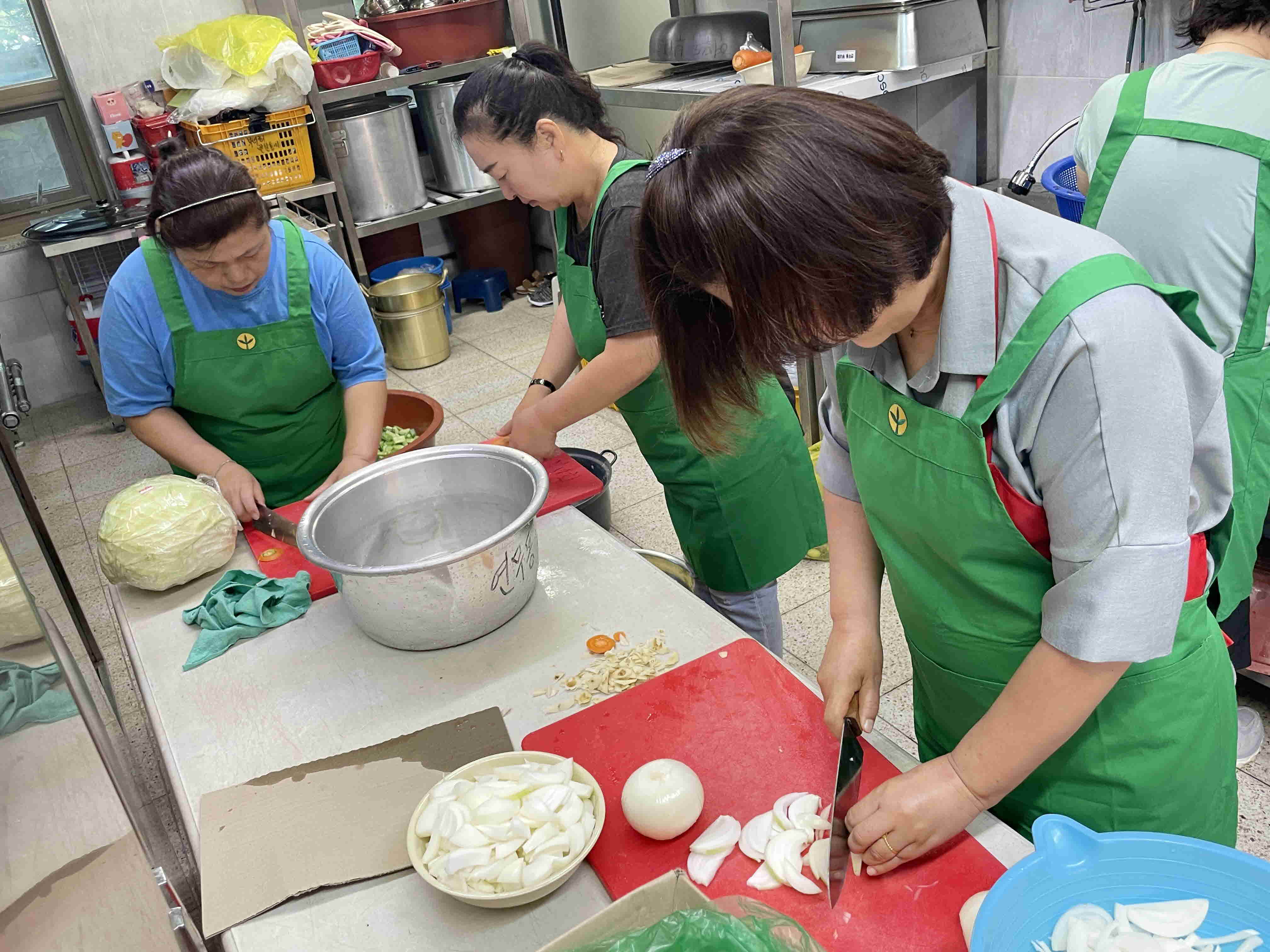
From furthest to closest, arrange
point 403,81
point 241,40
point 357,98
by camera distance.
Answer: point 357,98
point 403,81
point 241,40

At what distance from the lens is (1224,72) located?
1.62m

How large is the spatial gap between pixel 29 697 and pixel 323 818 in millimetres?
714

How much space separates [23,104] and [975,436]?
201 inches

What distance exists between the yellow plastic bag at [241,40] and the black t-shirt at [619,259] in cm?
297

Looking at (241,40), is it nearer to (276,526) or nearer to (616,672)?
(276,526)

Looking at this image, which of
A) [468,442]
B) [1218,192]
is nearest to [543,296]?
[468,442]

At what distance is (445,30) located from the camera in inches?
188

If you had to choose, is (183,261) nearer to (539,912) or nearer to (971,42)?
(539,912)

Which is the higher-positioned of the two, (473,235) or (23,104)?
(23,104)

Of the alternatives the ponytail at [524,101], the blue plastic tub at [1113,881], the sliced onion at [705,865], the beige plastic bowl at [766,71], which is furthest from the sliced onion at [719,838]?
the beige plastic bowl at [766,71]

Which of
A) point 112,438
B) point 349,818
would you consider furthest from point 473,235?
point 349,818

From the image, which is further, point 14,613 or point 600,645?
point 600,645

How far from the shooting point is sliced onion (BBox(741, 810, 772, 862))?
1.06 meters

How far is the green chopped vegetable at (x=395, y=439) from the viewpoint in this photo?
2.86 metres
